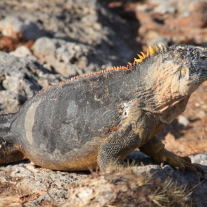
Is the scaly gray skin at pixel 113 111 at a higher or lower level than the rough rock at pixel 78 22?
lower

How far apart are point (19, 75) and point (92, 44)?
125 inches

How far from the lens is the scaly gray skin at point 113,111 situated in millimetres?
3180

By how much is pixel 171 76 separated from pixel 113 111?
67 centimetres

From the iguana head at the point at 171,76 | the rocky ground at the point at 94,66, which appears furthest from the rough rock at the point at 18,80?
the iguana head at the point at 171,76

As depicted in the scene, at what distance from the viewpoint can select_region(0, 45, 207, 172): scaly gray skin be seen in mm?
3180

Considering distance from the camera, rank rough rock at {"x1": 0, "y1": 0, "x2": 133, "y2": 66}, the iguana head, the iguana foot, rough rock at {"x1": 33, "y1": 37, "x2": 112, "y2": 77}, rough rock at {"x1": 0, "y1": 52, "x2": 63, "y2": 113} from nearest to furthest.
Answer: the iguana head → the iguana foot → rough rock at {"x1": 0, "y1": 52, "x2": 63, "y2": 113} → rough rock at {"x1": 33, "y1": 37, "x2": 112, "y2": 77} → rough rock at {"x1": 0, "y1": 0, "x2": 133, "y2": 66}

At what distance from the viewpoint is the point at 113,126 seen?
10.8 ft

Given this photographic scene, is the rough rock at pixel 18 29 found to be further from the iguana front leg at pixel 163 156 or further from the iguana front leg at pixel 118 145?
the iguana front leg at pixel 118 145

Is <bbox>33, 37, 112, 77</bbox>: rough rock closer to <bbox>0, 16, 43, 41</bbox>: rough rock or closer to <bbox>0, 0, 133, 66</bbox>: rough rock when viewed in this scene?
<bbox>0, 16, 43, 41</bbox>: rough rock

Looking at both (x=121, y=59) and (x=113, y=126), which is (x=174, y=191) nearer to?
(x=113, y=126)

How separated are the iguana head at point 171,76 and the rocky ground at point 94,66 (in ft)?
2.07

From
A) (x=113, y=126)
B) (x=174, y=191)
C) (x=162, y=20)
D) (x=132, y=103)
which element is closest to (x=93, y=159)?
(x=113, y=126)

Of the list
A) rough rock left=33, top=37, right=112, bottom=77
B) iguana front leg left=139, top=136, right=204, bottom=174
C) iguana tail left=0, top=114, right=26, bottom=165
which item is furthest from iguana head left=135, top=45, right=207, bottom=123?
rough rock left=33, top=37, right=112, bottom=77

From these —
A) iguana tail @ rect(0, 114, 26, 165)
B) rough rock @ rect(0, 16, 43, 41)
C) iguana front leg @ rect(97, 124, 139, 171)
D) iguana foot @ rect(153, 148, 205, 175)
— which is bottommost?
iguana tail @ rect(0, 114, 26, 165)
